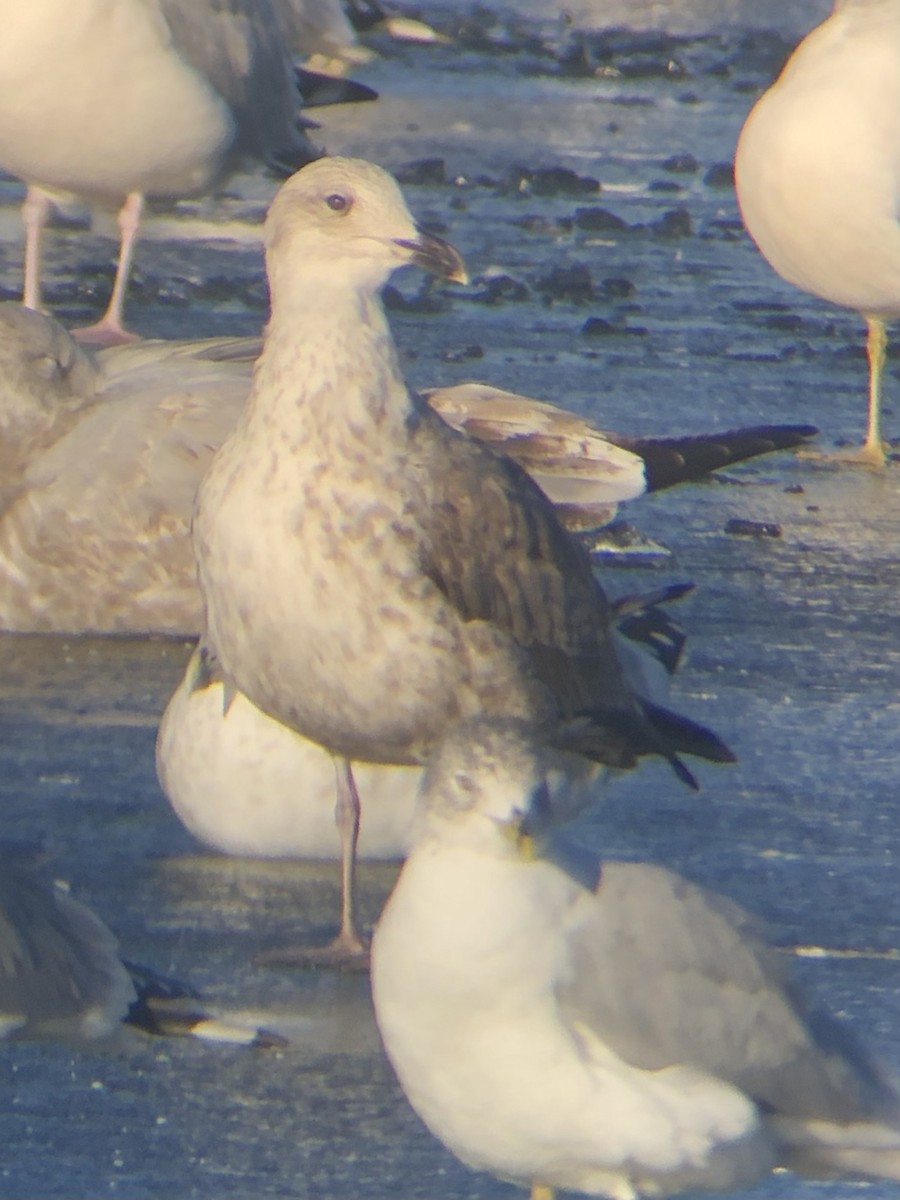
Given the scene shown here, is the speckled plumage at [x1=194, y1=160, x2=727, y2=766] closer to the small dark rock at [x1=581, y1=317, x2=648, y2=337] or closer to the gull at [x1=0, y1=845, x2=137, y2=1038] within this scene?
the gull at [x1=0, y1=845, x2=137, y2=1038]

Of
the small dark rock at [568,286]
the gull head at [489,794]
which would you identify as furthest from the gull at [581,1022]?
the small dark rock at [568,286]

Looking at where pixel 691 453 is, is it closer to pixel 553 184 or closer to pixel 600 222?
pixel 600 222

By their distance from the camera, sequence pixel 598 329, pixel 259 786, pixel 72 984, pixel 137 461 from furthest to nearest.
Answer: pixel 598 329
pixel 137 461
pixel 259 786
pixel 72 984

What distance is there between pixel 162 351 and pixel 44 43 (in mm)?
2346

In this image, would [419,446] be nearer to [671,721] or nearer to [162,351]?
[671,721]

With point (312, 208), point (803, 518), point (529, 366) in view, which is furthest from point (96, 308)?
point (312, 208)

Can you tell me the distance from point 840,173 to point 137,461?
337 centimetres

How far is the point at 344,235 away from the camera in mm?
5207

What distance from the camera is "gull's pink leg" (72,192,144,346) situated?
9.19 m

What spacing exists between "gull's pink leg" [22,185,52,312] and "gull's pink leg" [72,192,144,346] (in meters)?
0.22

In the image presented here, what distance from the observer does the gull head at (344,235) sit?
5.20 metres

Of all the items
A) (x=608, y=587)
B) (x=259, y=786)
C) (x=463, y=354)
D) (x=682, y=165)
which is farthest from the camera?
(x=682, y=165)

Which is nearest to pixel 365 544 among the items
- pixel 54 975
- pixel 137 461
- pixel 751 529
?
pixel 54 975

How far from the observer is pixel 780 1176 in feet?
13.5
